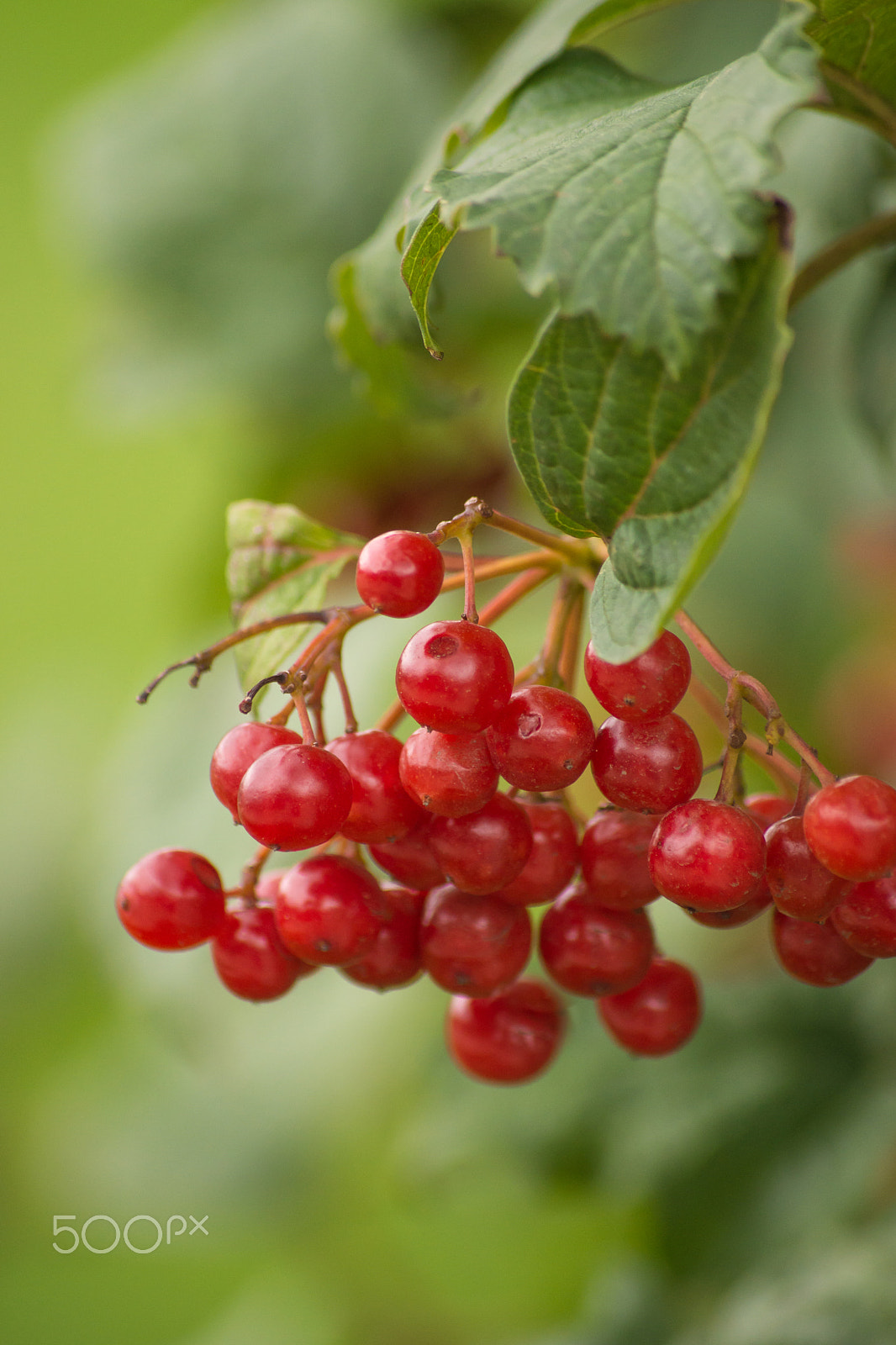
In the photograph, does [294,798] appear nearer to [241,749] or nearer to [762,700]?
[241,749]

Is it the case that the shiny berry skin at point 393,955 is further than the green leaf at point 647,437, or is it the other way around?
the shiny berry skin at point 393,955

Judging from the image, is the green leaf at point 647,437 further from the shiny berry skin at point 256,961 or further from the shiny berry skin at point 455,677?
the shiny berry skin at point 256,961

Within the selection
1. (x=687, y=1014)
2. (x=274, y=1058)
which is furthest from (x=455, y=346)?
(x=687, y=1014)

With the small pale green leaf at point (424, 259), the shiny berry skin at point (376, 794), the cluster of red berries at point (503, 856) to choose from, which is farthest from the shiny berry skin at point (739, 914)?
the small pale green leaf at point (424, 259)

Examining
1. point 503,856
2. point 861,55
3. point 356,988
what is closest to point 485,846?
point 503,856

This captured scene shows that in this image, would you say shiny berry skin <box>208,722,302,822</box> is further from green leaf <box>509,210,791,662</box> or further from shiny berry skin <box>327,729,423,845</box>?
green leaf <box>509,210,791,662</box>
